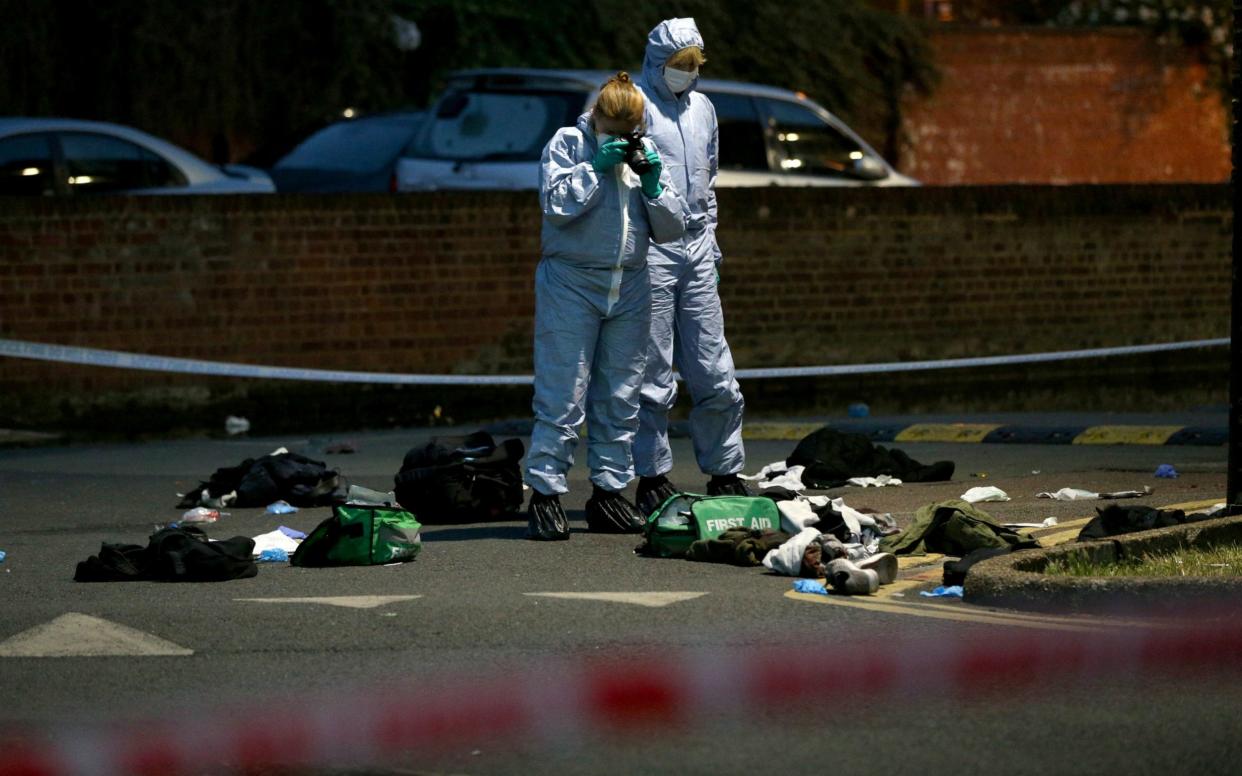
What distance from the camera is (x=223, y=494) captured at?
35.2 ft

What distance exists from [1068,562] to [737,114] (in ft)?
33.5

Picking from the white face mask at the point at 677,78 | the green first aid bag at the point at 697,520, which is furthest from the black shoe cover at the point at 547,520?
the white face mask at the point at 677,78

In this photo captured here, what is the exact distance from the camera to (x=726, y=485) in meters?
9.75

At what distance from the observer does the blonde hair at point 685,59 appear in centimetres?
928

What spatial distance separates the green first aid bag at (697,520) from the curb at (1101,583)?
52.8 inches

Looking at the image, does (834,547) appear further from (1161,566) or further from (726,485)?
(726,485)

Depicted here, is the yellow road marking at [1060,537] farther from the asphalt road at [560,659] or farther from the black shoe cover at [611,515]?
the black shoe cover at [611,515]

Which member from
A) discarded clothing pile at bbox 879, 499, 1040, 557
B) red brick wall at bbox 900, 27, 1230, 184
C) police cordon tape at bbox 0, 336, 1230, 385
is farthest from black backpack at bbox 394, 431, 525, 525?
red brick wall at bbox 900, 27, 1230, 184

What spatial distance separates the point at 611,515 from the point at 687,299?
974 millimetres

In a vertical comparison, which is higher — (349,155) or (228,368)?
(349,155)

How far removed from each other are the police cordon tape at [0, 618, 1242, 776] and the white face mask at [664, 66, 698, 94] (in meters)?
3.34

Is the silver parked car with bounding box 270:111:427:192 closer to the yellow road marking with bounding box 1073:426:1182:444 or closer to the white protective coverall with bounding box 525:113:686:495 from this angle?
the yellow road marking with bounding box 1073:426:1182:444

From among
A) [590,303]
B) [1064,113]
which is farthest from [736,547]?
[1064,113]

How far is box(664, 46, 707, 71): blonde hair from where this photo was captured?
928cm
